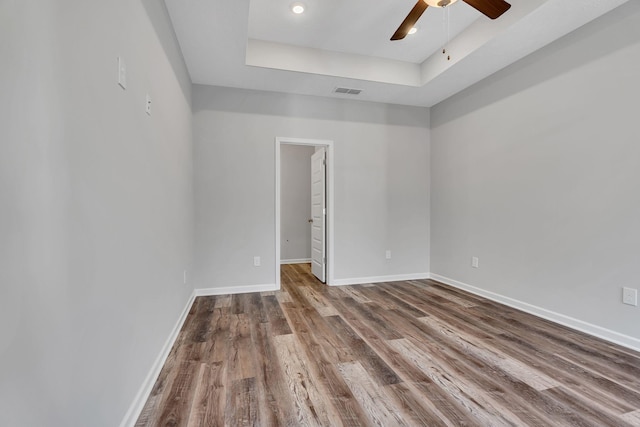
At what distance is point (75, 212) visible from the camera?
98 centimetres

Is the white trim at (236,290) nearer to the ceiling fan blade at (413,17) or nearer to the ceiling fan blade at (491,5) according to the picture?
the ceiling fan blade at (413,17)

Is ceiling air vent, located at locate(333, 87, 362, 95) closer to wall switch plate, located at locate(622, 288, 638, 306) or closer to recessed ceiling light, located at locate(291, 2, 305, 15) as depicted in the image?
recessed ceiling light, located at locate(291, 2, 305, 15)

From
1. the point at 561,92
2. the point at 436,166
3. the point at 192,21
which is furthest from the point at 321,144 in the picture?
the point at 561,92

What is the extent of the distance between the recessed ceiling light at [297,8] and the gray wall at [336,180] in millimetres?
1249

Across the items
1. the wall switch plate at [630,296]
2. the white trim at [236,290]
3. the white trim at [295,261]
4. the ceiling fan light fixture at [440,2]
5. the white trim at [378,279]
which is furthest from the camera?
the white trim at [295,261]

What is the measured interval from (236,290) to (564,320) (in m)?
3.38

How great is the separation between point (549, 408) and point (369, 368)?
955 millimetres

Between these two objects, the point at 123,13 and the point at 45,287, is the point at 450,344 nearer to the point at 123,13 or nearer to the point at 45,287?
the point at 45,287

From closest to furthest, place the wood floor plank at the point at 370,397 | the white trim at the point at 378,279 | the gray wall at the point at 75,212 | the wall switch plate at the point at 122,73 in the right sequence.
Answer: the gray wall at the point at 75,212 < the wall switch plate at the point at 122,73 < the wood floor plank at the point at 370,397 < the white trim at the point at 378,279

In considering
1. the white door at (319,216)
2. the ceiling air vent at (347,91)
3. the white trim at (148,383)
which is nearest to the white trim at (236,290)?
the white door at (319,216)

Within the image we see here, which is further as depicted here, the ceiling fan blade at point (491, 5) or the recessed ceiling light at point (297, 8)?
the recessed ceiling light at point (297, 8)

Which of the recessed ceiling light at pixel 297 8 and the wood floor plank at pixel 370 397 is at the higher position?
the recessed ceiling light at pixel 297 8

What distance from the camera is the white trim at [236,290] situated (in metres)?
3.63

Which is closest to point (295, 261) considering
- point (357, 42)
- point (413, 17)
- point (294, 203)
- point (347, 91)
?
point (294, 203)
